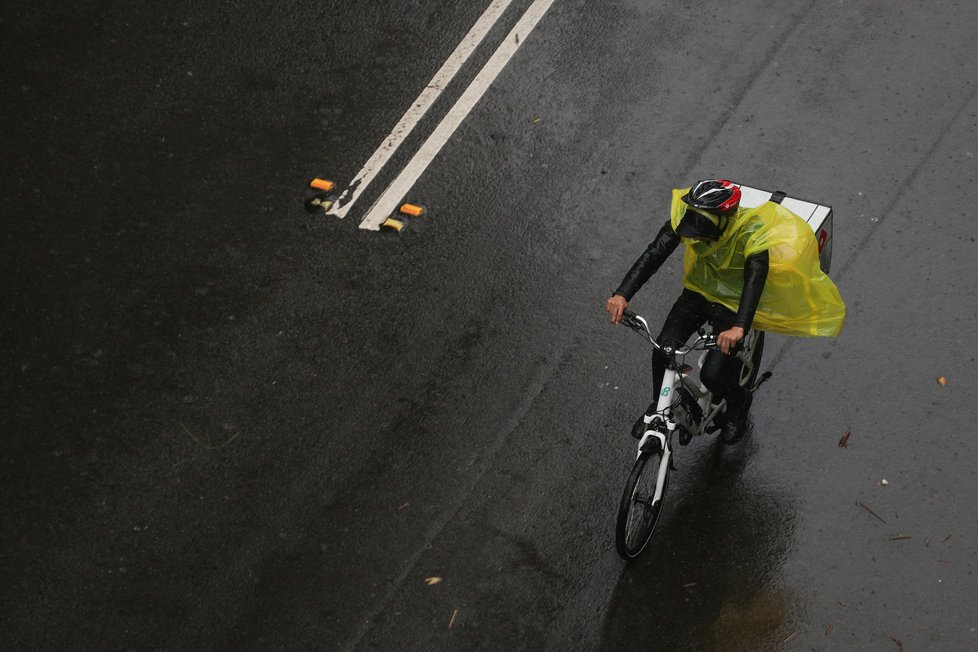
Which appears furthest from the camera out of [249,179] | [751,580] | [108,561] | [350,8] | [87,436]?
[350,8]

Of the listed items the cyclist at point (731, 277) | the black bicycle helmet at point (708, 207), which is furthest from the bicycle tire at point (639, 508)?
the black bicycle helmet at point (708, 207)

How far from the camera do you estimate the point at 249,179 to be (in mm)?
8688

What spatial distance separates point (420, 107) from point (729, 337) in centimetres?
426

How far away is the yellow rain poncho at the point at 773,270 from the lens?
5.67m

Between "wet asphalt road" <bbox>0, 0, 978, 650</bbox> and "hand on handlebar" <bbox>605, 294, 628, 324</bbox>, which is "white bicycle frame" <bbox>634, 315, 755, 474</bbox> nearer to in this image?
"hand on handlebar" <bbox>605, 294, 628, 324</bbox>

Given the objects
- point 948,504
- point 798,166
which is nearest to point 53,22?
point 798,166

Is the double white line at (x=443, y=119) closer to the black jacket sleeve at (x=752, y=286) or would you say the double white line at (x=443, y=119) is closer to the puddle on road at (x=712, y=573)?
the puddle on road at (x=712, y=573)

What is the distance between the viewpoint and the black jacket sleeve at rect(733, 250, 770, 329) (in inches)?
221

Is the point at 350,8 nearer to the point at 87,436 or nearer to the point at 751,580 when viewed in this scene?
the point at 87,436

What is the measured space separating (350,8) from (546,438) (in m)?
4.76

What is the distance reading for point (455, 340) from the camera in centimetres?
757

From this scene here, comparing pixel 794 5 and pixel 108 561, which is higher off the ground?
pixel 794 5

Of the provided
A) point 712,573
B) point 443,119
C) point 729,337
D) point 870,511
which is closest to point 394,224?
point 443,119

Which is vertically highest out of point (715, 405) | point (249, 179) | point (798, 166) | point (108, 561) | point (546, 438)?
point (798, 166)
